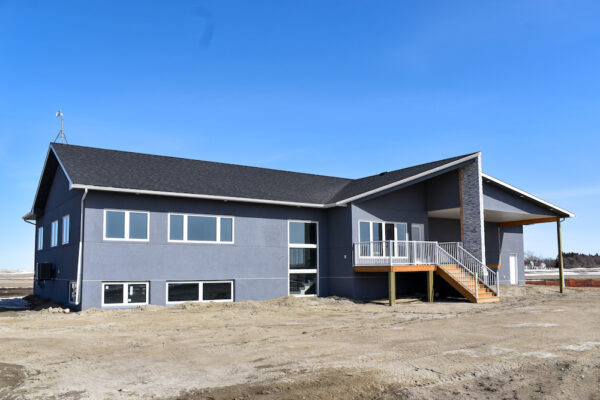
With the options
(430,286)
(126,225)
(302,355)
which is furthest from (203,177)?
(302,355)

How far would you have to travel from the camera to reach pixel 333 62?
18.4 m

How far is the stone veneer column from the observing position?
65.7 feet

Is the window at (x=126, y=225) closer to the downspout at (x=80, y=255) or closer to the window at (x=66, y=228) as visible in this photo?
the downspout at (x=80, y=255)

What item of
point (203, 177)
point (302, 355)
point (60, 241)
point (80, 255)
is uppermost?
point (203, 177)

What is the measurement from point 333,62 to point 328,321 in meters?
9.68

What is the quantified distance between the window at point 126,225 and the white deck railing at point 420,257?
759 cm

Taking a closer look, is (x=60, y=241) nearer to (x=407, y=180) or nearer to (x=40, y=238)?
(x=40, y=238)

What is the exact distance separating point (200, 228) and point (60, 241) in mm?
5455

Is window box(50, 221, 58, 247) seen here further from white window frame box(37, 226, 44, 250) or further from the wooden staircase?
the wooden staircase

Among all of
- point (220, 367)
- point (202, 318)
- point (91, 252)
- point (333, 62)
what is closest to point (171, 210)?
point (91, 252)

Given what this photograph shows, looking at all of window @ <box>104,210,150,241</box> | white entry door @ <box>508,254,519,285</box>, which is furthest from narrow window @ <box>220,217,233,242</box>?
white entry door @ <box>508,254,519,285</box>

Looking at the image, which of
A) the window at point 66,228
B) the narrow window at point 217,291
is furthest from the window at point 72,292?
the narrow window at point 217,291

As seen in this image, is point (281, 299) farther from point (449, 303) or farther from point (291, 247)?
point (449, 303)

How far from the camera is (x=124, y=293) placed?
15.6 m
